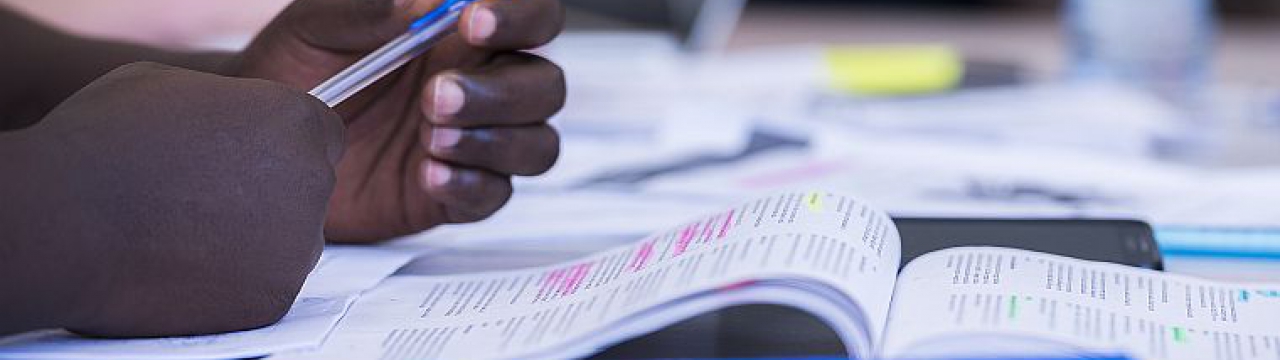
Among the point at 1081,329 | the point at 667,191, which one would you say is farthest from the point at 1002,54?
the point at 1081,329

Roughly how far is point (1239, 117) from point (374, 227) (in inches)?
31.4

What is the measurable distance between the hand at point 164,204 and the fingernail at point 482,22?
0.13 metres

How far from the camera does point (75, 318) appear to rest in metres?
0.47

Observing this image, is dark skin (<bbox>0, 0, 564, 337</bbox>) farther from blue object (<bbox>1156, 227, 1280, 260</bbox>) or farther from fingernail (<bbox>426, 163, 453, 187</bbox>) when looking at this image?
blue object (<bbox>1156, 227, 1280, 260</bbox>)

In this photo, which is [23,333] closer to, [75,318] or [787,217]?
[75,318]

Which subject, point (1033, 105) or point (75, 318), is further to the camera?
point (1033, 105)

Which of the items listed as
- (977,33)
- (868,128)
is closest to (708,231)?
(868,128)

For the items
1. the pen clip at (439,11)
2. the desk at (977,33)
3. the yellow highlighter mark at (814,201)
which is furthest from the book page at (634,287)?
the desk at (977,33)

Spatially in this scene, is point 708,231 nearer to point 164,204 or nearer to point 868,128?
point 164,204

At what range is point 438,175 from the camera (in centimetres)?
67

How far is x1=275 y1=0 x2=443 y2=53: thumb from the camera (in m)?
0.60

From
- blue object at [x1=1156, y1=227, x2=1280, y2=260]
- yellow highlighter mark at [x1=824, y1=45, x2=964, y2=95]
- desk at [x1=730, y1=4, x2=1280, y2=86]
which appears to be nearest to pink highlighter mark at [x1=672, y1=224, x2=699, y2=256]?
blue object at [x1=1156, y1=227, x2=1280, y2=260]

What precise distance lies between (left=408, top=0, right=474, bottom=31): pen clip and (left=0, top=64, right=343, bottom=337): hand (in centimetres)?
11

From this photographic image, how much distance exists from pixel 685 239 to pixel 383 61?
0.50 ft
